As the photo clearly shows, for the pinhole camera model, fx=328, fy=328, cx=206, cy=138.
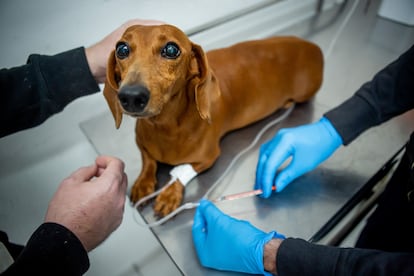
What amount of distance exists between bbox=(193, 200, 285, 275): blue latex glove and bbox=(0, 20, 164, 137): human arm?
423 millimetres

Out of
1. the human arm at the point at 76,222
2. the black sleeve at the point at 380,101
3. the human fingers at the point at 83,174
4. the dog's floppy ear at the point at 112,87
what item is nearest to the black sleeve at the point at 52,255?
the human arm at the point at 76,222

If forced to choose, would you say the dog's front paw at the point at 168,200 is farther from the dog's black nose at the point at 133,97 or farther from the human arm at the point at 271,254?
the dog's black nose at the point at 133,97

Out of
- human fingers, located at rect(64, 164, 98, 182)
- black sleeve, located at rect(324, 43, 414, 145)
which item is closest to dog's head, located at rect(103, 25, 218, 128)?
human fingers, located at rect(64, 164, 98, 182)

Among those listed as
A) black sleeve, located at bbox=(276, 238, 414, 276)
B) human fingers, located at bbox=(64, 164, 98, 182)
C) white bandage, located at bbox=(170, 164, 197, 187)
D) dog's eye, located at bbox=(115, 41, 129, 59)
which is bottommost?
white bandage, located at bbox=(170, 164, 197, 187)

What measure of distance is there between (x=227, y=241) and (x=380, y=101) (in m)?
0.54

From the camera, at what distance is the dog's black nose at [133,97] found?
540mm

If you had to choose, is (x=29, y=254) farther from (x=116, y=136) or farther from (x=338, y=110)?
(x=338, y=110)

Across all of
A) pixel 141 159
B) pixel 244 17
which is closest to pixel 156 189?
pixel 141 159

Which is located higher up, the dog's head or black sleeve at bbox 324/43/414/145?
the dog's head

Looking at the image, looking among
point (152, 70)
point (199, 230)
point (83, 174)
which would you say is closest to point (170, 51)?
point (152, 70)

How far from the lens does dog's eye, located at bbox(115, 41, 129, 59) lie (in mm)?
617

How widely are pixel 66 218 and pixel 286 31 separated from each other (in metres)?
1.26

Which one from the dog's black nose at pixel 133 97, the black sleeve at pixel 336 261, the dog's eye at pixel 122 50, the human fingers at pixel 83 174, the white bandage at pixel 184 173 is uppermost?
the dog's eye at pixel 122 50

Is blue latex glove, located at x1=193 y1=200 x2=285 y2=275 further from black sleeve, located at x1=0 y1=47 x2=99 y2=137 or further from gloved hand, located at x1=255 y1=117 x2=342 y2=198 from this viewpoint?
black sleeve, located at x1=0 y1=47 x2=99 y2=137
